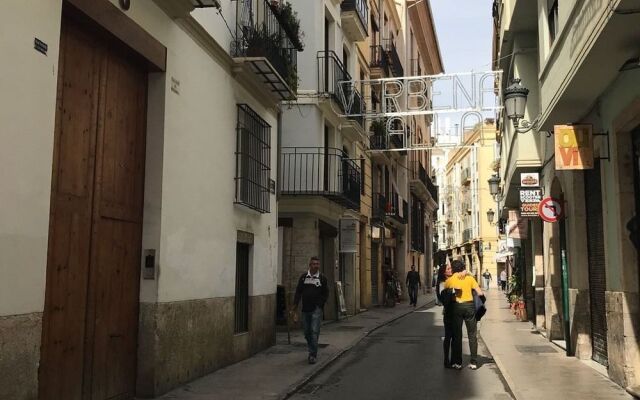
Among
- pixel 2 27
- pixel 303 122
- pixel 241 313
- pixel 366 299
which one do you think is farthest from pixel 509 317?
pixel 2 27

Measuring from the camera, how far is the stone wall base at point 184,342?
776 centimetres

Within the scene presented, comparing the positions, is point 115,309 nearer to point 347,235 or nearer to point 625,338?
point 625,338

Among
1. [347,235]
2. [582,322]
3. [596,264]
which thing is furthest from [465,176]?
[596,264]

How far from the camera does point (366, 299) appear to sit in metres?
24.6

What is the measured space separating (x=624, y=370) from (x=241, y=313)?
20.6 feet

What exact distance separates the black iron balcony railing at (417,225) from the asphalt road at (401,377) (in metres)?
23.2

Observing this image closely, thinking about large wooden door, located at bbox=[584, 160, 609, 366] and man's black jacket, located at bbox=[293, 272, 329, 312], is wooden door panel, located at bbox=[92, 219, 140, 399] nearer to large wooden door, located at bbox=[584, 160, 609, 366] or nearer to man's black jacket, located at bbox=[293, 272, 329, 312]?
man's black jacket, located at bbox=[293, 272, 329, 312]

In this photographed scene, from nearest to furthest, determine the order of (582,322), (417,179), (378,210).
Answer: (582,322) < (378,210) < (417,179)

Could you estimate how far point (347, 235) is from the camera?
20.5 m

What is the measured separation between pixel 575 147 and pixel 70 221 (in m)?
7.04

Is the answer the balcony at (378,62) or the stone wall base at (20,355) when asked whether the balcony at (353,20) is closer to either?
the balcony at (378,62)

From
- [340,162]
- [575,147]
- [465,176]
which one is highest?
[465,176]

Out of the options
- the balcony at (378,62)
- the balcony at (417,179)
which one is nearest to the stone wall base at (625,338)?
the balcony at (378,62)

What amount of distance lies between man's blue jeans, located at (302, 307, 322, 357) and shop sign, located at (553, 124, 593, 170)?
480 cm
